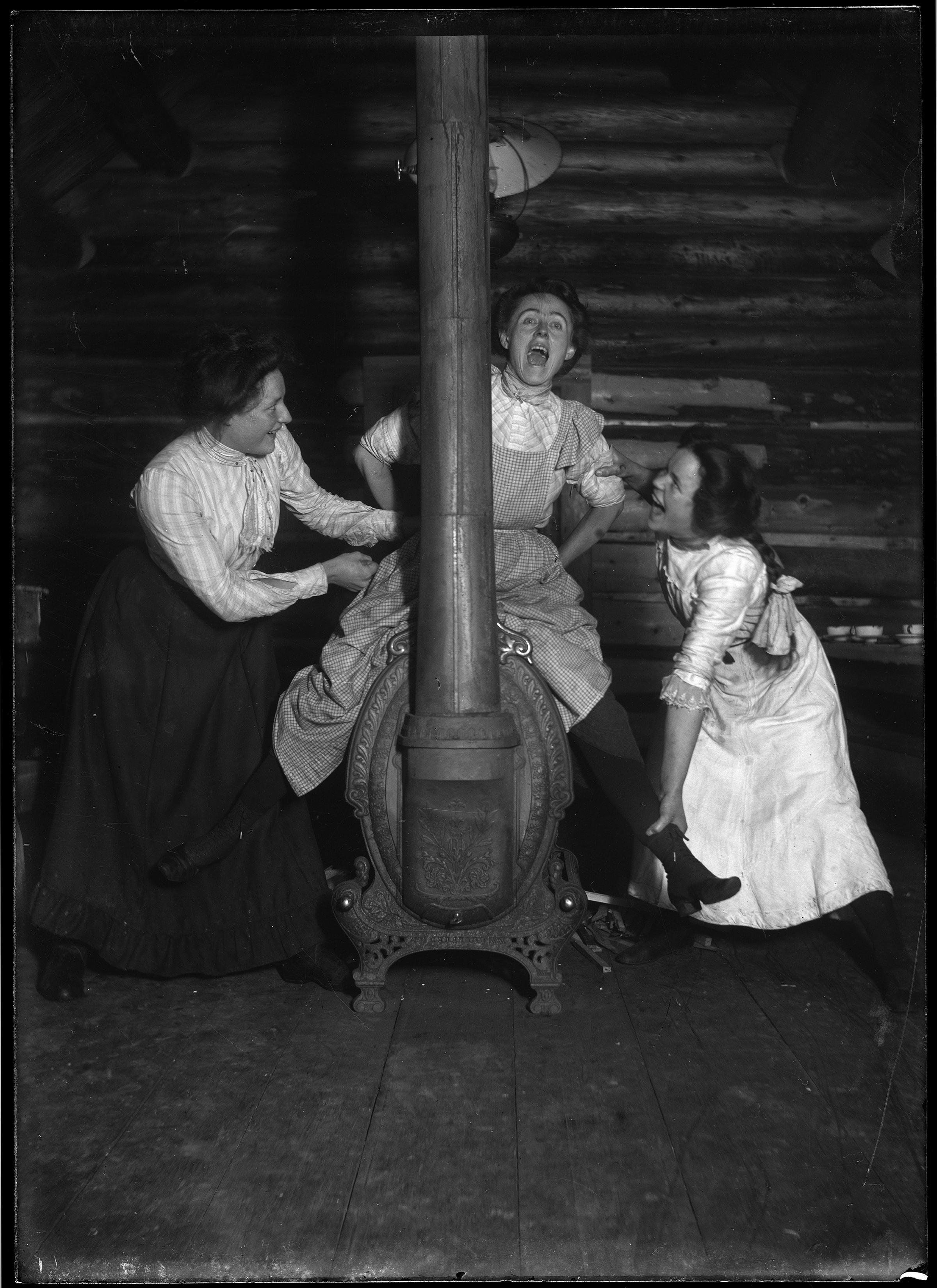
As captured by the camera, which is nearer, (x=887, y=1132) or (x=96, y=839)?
(x=887, y=1132)

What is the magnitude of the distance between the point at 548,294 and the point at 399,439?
567 millimetres

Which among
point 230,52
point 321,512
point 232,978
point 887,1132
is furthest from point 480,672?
point 230,52

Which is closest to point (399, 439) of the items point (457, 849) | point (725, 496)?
point (725, 496)

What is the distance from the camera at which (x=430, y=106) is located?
2.52 meters

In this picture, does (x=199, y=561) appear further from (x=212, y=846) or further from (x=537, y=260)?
(x=537, y=260)

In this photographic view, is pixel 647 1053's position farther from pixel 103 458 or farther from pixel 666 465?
pixel 103 458

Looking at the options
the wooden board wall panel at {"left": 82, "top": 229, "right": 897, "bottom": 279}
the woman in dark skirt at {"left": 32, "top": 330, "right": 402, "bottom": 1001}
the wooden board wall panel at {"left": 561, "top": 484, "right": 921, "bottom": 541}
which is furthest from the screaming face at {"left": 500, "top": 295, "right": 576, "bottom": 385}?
the wooden board wall panel at {"left": 561, "top": 484, "right": 921, "bottom": 541}

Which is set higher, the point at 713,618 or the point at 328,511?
the point at 328,511

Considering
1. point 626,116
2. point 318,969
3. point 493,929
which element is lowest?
point 318,969

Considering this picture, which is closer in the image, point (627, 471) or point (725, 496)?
point (725, 496)

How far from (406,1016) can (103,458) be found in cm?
170

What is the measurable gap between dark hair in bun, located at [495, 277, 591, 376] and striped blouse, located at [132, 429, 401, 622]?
0.62 metres

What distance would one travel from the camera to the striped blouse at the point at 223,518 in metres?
2.81

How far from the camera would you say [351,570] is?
292cm
